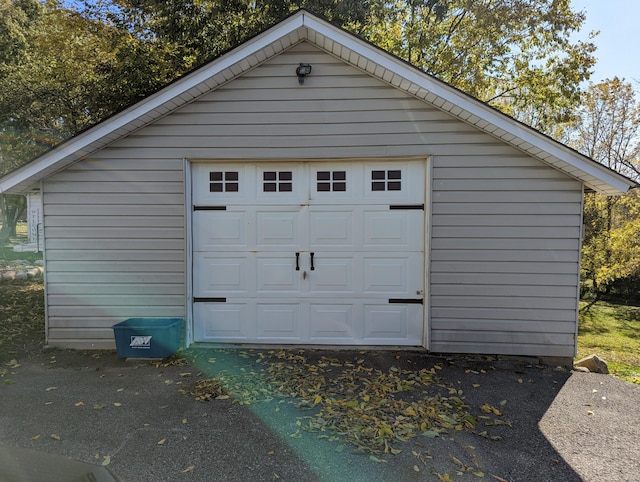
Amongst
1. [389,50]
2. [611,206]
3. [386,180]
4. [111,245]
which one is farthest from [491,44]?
[111,245]

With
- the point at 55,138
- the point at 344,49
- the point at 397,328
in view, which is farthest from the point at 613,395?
the point at 55,138

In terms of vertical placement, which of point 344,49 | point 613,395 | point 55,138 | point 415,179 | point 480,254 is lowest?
point 613,395

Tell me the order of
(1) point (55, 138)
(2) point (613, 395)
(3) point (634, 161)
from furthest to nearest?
1. (1) point (55, 138)
2. (3) point (634, 161)
3. (2) point (613, 395)

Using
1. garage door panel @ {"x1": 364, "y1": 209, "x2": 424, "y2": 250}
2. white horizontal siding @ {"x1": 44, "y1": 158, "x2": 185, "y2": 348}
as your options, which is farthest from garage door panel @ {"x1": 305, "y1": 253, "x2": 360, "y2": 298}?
white horizontal siding @ {"x1": 44, "y1": 158, "x2": 185, "y2": 348}

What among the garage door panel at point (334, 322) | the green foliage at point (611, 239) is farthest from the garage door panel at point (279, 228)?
the green foliage at point (611, 239)

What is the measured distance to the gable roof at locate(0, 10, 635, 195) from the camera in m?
4.69

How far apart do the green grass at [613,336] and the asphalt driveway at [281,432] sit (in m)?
2.33

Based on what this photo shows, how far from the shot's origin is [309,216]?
17.7 feet

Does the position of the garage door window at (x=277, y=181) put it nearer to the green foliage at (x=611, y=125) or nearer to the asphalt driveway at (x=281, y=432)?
the asphalt driveway at (x=281, y=432)

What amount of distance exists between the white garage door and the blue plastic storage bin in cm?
54

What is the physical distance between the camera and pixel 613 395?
4.34 metres

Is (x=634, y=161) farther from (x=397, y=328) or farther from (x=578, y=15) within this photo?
(x=397, y=328)

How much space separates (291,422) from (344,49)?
4.18m

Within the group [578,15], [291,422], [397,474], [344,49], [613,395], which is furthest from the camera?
[578,15]
